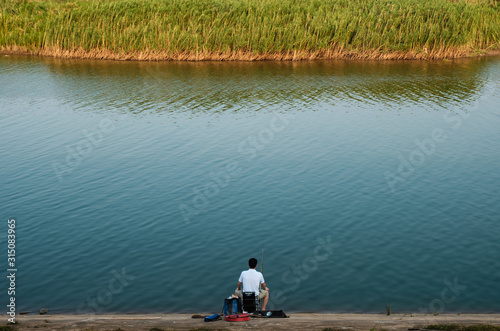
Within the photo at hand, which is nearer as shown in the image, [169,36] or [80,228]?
[80,228]

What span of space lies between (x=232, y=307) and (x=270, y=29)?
4529cm

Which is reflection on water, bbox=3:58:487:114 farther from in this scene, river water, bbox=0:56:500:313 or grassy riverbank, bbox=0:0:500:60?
grassy riverbank, bbox=0:0:500:60

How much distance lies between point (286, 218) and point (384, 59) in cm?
3983

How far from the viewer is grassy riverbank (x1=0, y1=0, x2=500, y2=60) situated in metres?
57.1

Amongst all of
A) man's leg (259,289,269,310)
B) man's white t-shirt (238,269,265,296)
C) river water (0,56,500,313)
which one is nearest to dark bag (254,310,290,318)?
man's white t-shirt (238,269,265,296)

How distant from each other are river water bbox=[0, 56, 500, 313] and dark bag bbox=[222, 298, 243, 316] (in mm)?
1364

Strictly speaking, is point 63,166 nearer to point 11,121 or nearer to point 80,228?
point 80,228

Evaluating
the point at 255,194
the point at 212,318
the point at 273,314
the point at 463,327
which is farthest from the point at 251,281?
the point at 255,194

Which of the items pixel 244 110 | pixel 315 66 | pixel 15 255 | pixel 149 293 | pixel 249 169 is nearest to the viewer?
pixel 149 293

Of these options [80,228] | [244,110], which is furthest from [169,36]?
[80,228]

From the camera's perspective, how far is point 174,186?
25.9m

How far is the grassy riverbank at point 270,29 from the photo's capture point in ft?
187

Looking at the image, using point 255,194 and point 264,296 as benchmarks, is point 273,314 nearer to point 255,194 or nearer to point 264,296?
point 264,296

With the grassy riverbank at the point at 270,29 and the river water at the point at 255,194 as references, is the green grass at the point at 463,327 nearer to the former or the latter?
the river water at the point at 255,194
